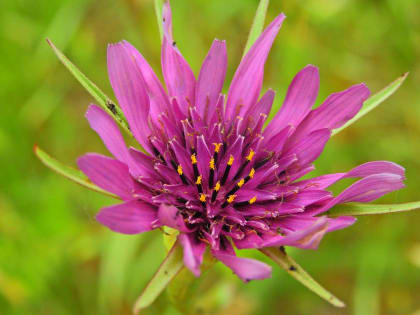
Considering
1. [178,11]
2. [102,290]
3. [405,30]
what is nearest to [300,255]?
[102,290]

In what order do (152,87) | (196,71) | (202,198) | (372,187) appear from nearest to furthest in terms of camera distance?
(372,187) → (202,198) → (152,87) → (196,71)

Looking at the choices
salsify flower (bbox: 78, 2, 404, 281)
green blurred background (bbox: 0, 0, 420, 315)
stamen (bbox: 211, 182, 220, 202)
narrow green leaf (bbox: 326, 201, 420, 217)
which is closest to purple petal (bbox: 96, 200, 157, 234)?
salsify flower (bbox: 78, 2, 404, 281)

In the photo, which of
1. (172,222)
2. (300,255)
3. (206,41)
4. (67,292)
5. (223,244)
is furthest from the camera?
(206,41)

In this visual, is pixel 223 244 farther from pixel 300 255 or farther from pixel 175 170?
pixel 300 255

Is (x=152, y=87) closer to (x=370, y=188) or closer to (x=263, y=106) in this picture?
(x=263, y=106)

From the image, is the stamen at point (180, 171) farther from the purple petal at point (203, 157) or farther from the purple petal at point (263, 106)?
the purple petal at point (263, 106)

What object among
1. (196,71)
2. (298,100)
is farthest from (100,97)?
(196,71)
